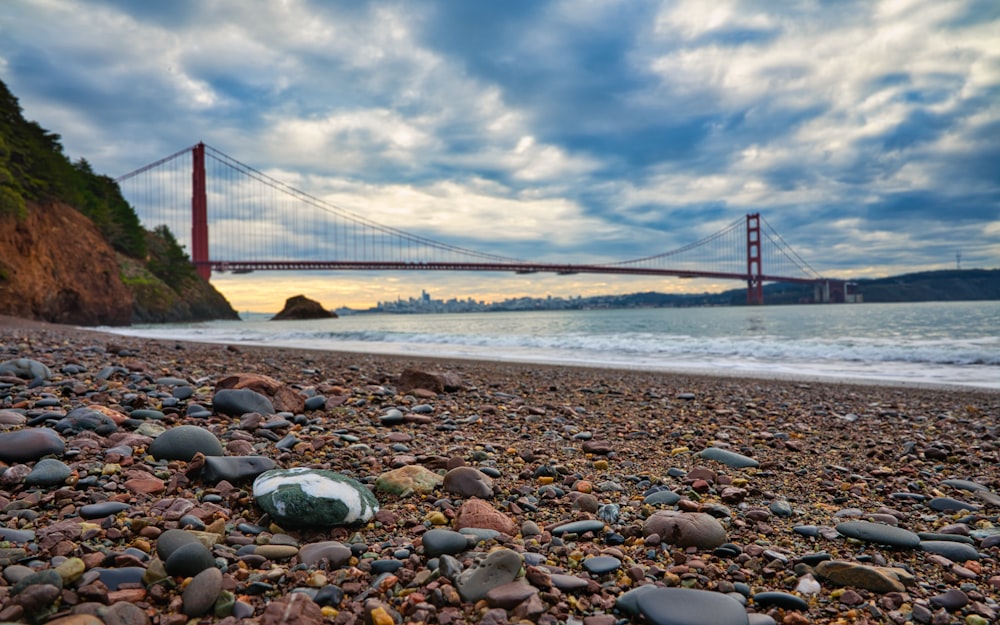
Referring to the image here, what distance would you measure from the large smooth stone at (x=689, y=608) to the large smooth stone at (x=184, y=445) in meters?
1.94

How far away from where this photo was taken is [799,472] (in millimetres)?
2693

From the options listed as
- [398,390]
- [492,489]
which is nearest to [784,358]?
[398,390]

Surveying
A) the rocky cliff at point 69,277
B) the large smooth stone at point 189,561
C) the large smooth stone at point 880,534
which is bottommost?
the large smooth stone at point 880,534

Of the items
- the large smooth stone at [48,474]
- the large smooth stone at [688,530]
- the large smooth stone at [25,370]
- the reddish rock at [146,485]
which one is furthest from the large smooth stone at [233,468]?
the large smooth stone at [25,370]

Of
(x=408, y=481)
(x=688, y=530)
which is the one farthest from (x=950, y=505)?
(x=408, y=481)

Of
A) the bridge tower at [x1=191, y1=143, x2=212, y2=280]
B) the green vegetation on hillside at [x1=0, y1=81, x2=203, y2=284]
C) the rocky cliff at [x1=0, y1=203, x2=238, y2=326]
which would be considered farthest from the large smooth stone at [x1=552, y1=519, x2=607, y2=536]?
the bridge tower at [x1=191, y1=143, x2=212, y2=280]

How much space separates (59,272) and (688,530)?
33.9m

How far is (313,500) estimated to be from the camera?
1790 millimetres

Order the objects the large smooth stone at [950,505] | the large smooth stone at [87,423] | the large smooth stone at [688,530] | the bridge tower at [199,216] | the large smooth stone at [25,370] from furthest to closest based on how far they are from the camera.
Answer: the bridge tower at [199,216] → the large smooth stone at [25,370] → the large smooth stone at [87,423] → the large smooth stone at [950,505] → the large smooth stone at [688,530]

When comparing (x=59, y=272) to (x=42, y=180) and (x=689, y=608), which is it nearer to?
(x=42, y=180)

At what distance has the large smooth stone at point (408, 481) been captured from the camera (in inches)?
85.0

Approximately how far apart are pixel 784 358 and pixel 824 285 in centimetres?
5393

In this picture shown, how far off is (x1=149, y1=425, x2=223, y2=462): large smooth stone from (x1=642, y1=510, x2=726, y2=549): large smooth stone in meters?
1.87

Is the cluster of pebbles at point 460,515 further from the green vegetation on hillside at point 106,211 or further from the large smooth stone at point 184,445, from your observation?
the green vegetation on hillside at point 106,211
